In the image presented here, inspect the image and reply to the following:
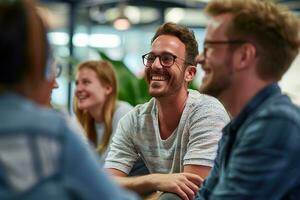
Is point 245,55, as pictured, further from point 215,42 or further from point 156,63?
point 156,63

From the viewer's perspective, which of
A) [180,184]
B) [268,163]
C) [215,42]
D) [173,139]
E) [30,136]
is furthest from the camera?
[173,139]

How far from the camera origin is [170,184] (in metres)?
2.20

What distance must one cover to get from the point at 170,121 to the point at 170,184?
422 millimetres

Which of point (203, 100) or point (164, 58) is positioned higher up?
point (164, 58)

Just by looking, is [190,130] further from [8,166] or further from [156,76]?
[8,166]

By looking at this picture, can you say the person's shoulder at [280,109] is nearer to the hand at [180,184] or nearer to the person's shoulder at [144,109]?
the hand at [180,184]

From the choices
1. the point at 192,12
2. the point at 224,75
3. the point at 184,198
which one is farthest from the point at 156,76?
the point at 192,12

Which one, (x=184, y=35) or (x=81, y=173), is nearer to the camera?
(x=81, y=173)

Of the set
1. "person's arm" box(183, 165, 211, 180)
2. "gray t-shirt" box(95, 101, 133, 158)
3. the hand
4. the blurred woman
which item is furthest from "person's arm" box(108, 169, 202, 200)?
the blurred woman

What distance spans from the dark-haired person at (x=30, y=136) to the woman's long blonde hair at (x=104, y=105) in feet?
9.50

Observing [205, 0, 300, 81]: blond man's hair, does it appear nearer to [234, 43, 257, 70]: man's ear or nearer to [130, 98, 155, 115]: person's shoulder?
[234, 43, 257, 70]: man's ear

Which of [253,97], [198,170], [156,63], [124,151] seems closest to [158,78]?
[156,63]

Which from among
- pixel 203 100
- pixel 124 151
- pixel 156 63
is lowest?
pixel 124 151

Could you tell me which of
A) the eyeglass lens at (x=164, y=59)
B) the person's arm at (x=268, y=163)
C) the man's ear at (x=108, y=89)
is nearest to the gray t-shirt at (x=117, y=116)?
the man's ear at (x=108, y=89)
